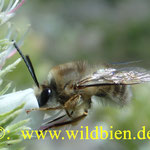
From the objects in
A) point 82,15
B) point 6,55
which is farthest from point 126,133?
point 82,15

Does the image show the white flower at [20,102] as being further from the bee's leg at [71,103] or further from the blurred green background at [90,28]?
the blurred green background at [90,28]

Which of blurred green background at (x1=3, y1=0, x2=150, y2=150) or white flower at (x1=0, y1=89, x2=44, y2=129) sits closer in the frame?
white flower at (x1=0, y1=89, x2=44, y2=129)

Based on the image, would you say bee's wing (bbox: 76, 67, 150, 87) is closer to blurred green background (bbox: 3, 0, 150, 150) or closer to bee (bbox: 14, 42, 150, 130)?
bee (bbox: 14, 42, 150, 130)

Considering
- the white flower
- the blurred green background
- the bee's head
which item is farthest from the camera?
the blurred green background

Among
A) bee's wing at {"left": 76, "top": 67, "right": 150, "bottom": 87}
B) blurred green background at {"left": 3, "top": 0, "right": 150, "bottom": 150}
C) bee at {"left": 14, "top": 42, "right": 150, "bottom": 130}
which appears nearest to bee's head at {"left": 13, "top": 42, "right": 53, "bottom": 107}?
bee at {"left": 14, "top": 42, "right": 150, "bottom": 130}

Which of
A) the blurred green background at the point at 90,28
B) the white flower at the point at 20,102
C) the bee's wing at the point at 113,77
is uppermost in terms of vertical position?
the white flower at the point at 20,102

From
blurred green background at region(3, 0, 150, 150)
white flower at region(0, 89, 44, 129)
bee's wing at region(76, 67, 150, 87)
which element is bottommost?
blurred green background at region(3, 0, 150, 150)

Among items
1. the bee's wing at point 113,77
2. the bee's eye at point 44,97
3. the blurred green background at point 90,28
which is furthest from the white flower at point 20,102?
the blurred green background at point 90,28

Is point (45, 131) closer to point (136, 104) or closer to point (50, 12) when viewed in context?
point (136, 104)
